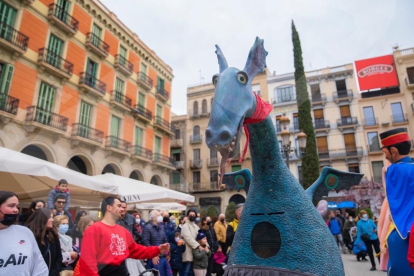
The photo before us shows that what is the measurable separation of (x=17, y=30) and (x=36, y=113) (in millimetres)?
3556

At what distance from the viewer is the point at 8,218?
2.28 meters

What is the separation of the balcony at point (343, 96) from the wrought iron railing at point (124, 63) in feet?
61.7

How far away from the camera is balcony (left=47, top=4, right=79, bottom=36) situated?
13258 mm

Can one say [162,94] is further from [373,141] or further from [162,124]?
[373,141]

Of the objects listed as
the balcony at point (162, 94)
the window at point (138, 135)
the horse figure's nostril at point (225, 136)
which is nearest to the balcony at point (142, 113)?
the window at point (138, 135)

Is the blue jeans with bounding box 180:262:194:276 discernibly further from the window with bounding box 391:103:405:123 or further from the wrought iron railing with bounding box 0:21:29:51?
the window with bounding box 391:103:405:123

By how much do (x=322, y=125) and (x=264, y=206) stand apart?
27.3 m

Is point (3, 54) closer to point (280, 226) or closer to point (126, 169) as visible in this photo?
point (126, 169)

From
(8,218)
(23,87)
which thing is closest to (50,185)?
(8,218)

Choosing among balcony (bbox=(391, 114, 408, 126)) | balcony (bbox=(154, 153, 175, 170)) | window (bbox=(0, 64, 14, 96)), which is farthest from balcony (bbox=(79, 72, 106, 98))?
balcony (bbox=(391, 114, 408, 126))

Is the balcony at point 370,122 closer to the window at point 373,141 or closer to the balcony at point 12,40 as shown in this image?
the window at point 373,141

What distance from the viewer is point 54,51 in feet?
44.5

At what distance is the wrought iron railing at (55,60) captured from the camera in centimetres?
1265

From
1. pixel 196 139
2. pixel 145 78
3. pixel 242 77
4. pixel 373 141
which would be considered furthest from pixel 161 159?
pixel 242 77
